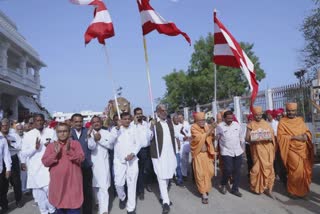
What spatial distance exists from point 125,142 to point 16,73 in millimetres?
17712

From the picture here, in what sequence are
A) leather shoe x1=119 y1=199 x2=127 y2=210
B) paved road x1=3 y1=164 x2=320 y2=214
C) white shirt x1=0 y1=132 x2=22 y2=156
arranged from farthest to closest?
1. white shirt x1=0 y1=132 x2=22 y2=156
2. leather shoe x1=119 y1=199 x2=127 y2=210
3. paved road x1=3 y1=164 x2=320 y2=214

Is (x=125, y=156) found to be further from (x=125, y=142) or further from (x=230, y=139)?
(x=230, y=139)

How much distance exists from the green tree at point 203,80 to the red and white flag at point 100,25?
2203cm

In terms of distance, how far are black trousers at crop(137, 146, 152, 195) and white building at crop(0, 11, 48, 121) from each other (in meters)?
12.5

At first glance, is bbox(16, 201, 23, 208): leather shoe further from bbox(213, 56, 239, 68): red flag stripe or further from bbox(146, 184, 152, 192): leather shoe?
bbox(213, 56, 239, 68): red flag stripe

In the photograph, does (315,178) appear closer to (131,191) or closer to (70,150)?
(131,191)

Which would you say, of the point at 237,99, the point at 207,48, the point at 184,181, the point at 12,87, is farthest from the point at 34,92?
the point at 184,181

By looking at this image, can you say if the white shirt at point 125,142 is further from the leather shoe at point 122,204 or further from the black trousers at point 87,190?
the leather shoe at point 122,204

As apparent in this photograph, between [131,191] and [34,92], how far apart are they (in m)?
22.2

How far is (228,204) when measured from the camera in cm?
650

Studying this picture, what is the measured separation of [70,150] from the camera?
4.73 metres

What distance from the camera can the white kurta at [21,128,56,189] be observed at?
18.6 ft

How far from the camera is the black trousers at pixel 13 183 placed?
7023 millimetres

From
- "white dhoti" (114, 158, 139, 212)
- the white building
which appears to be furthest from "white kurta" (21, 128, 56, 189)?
the white building
